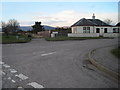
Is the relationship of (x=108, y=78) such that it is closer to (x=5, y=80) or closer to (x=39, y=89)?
(x=39, y=89)

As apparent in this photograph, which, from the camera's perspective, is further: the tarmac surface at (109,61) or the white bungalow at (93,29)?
the white bungalow at (93,29)

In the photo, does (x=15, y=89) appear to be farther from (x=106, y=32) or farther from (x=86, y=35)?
(x=106, y=32)

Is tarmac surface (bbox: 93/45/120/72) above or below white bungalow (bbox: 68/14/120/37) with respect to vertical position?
below

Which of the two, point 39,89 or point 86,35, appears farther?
point 86,35

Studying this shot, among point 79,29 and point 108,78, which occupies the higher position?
point 79,29

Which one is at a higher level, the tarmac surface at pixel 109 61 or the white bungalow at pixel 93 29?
the white bungalow at pixel 93 29

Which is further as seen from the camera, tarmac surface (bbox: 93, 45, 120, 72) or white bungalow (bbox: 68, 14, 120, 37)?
white bungalow (bbox: 68, 14, 120, 37)

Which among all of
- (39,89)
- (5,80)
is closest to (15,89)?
(39,89)

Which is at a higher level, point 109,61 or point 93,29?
point 93,29

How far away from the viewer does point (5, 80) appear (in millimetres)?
5742

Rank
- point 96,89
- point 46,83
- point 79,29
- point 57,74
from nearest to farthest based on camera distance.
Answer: point 96,89 < point 46,83 < point 57,74 < point 79,29

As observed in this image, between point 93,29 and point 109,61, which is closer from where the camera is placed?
point 109,61

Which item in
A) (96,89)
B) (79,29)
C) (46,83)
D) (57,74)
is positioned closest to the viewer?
(96,89)

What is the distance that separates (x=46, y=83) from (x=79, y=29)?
36348mm
